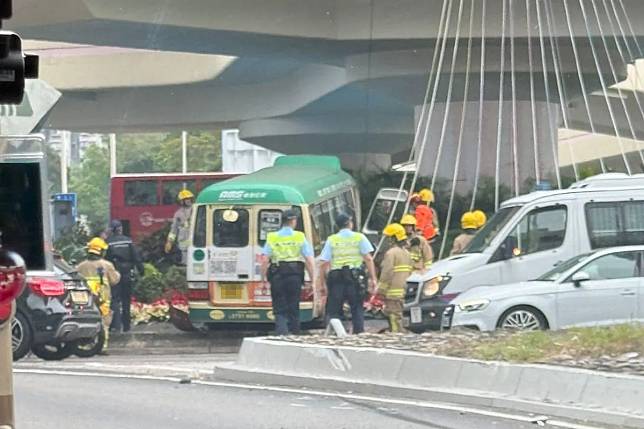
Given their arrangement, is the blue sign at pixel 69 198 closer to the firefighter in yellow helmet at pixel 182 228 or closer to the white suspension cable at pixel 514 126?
the firefighter in yellow helmet at pixel 182 228

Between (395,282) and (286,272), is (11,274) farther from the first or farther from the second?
(395,282)

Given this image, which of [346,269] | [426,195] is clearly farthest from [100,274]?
[426,195]

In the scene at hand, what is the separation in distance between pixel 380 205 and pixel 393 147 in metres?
4.85

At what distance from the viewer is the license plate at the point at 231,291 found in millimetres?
21562

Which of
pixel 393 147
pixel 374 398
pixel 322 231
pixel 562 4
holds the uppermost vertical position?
pixel 562 4

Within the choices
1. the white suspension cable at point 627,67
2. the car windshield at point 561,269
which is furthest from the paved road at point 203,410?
the white suspension cable at point 627,67

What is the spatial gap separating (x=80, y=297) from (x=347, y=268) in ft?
12.5

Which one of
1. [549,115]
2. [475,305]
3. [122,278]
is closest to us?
[475,305]

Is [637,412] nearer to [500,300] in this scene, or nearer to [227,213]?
[500,300]

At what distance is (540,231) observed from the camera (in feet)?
61.8

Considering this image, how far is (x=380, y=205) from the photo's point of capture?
90.8 feet

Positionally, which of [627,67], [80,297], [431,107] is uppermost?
[627,67]

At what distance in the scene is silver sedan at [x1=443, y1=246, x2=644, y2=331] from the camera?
16.2 metres

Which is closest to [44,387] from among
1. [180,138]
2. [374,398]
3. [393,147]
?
[374,398]
